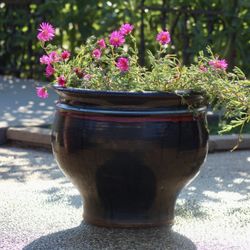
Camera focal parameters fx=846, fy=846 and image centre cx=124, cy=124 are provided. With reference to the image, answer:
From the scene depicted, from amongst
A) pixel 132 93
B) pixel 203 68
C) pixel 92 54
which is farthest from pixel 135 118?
pixel 92 54

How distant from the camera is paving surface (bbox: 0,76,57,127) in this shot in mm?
10195

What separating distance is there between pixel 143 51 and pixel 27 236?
806 cm

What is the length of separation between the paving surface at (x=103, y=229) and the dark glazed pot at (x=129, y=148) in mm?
157

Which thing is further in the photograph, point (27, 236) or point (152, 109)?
point (27, 236)

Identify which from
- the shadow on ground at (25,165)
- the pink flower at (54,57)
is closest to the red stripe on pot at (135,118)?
the pink flower at (54,57)

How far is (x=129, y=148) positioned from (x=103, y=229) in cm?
71

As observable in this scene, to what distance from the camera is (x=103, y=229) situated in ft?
18.3

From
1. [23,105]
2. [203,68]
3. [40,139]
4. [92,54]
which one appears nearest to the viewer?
[203,68]

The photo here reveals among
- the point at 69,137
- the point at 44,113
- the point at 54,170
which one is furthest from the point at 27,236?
the point at 44,113

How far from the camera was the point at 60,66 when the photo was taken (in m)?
5.66

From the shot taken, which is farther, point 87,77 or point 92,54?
point 92,54

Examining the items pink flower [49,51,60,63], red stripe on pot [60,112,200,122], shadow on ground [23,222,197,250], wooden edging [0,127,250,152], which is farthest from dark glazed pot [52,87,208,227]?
wooden edging [0,127,250,152]

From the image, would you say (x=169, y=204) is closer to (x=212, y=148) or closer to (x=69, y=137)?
(x=69, y=137)

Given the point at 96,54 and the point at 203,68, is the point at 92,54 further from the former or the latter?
the point at 203,68
